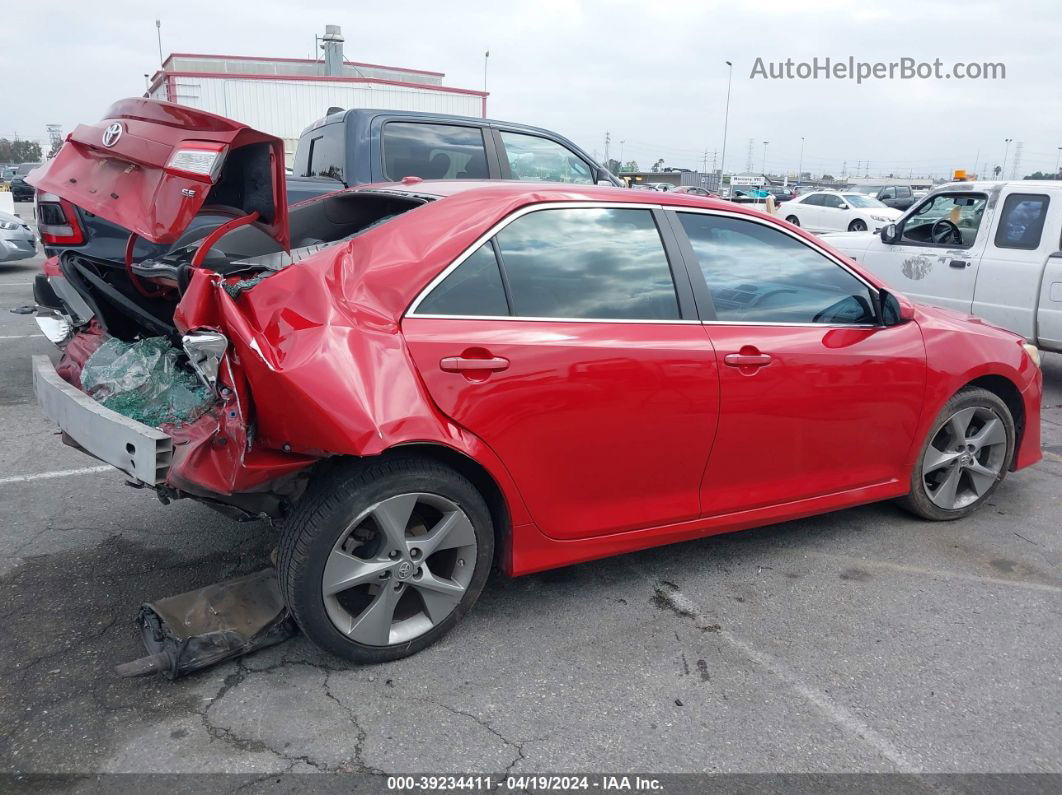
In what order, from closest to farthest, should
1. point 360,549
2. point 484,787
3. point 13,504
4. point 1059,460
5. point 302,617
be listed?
point 484,787 < point 302,617 < point 360,549 < point 13,504 < point 1059,460

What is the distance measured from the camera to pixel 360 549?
2.90 m

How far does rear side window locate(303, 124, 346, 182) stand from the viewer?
21.0 ft

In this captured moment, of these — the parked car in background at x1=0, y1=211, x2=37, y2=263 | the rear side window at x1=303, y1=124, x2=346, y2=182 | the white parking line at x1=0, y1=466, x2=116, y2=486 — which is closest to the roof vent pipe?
the parked car in background at x1=0, y1=211, x2=37, y2=263

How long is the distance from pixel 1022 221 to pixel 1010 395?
340 centimetres

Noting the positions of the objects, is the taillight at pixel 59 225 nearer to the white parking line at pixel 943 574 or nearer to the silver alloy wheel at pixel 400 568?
the silver alloy wheel at pixel 400 568

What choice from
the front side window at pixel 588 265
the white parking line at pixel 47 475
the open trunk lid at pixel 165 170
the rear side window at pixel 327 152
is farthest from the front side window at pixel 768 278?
the rear side window at pixel 327 152

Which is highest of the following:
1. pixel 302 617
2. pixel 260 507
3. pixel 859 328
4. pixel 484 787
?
pixel 859 328

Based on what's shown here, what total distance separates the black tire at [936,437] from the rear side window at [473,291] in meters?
2.36

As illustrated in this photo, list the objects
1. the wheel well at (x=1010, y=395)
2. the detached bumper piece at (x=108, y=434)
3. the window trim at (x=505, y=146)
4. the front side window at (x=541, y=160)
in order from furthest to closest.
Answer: the front side window at (x=541, y=160)
the window trim at (x=505, y=146)
the wheel well at (x=1010, y=395)
the detached bumper piece at (x=108, y=434)

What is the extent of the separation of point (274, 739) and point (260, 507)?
739 mm

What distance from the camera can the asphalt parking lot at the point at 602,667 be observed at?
247 cm

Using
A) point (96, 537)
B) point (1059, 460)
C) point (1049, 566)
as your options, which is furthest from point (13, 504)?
point (1059, 460)

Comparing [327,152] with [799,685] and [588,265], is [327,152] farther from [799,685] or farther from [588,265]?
[799,685]

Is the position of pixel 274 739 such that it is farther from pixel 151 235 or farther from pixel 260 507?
pixel 151 235
